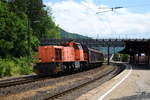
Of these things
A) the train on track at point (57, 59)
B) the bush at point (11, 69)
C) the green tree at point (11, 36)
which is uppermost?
the green tree at point (11, 36)

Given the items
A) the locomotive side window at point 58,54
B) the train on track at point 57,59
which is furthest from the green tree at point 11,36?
the locomotive side window at point 58,54

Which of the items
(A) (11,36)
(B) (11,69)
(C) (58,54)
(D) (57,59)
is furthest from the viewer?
(A) (11,36)

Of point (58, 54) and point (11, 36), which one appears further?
point (11, 36)

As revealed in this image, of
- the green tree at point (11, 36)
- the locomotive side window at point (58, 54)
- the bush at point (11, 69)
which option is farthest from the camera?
the green tree at point (11, 36)

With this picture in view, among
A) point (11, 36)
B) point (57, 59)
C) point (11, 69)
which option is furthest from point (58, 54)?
point (11, 36)

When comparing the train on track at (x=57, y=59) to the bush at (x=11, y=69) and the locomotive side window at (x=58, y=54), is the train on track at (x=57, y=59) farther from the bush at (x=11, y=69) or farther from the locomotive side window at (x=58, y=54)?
the bush at (x=11, y=69)

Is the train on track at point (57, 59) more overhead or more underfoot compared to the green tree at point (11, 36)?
more underfoot

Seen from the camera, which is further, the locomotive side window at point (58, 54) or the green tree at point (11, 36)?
the green tree at point (11, 36)

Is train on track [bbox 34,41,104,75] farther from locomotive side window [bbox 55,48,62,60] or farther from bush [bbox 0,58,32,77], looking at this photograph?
bush [bbox 0,58,32,77]

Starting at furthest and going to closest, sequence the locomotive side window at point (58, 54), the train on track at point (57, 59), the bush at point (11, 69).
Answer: the bush at point (11, 69), the locomotive side window at point (58, 54), the train on track at point (57, 59)

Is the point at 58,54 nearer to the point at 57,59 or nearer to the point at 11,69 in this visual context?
the point at 57,59

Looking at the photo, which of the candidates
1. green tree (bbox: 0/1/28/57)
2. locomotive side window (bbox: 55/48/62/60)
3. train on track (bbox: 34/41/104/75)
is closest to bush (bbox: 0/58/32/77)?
train on track (bbox: 34/41/104/75)

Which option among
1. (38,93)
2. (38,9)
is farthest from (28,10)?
(38,93)

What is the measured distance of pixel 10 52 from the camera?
62.1 m
